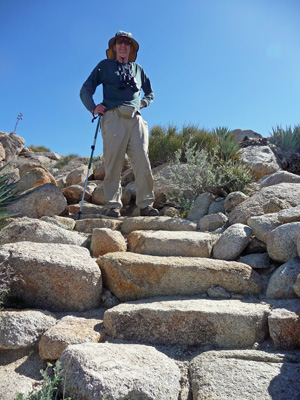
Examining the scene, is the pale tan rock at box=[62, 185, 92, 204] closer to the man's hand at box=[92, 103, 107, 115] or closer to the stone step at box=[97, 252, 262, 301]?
the man's hand at box=[92, 103, 107, 115]

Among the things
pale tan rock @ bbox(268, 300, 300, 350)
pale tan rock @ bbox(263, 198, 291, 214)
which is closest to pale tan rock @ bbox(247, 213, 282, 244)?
pale tan rock @ bbox(263, 198, 291, 214)

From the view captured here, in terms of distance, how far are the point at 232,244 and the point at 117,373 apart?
1985 mm

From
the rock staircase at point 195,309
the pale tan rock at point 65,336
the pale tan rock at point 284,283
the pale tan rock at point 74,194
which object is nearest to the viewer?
the rock staircase at point 195,309

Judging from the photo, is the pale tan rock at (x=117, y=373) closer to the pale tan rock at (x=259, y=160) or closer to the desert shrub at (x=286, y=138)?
the pale tan rock at (x=259, y=160)

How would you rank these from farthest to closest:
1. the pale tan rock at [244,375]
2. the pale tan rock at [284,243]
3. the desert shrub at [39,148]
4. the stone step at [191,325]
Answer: the desert shrub at [39,148]
the pale tan rock at [284,243]
the stone step at [191,325]
the pale tan rock at [244,375]

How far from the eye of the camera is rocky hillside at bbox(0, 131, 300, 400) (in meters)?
Answer: 1.95

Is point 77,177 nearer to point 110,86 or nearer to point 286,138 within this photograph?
point 110,86

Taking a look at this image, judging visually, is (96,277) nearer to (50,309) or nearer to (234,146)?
(50,309)

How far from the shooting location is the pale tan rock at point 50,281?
2854 millimetres

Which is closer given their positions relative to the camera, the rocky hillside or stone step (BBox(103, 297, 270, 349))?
the rocky hillside

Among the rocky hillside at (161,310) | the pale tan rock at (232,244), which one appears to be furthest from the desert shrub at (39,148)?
the pale tan rock at (232,244)

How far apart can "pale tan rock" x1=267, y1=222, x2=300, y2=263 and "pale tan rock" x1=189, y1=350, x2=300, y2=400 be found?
3.66 ft

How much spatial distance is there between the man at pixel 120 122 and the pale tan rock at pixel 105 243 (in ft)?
4.87

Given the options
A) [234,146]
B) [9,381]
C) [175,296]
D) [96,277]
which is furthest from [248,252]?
[234,146]
